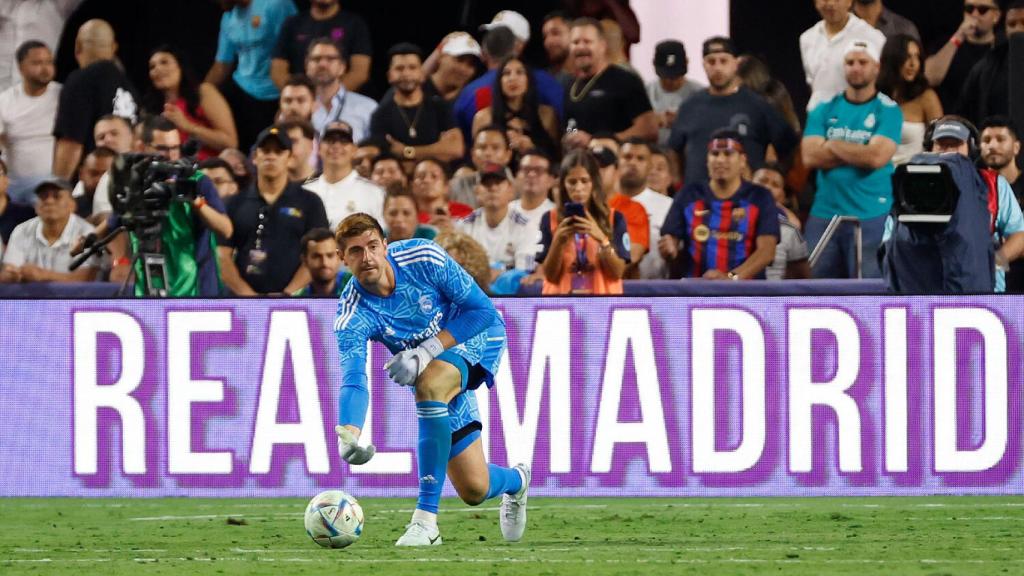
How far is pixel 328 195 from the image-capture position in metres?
13.2

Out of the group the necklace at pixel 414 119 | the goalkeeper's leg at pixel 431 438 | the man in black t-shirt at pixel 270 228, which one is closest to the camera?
the goalkeeper's leg at pixel 431 438

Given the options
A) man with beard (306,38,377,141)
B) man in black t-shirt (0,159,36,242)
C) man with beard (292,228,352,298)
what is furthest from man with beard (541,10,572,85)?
man in black t-shirt (0,159,36,242)

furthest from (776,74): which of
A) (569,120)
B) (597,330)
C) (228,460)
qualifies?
(228,460)

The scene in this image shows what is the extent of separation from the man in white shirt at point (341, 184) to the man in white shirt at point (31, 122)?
8.62ft

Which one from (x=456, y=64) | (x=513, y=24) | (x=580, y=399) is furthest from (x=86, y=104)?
(x=580, y=399)

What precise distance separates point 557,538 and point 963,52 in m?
6.22

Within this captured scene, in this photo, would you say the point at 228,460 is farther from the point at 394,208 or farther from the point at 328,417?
the point at 394,208

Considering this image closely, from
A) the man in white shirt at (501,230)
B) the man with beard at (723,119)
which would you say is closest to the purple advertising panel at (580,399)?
the man in white shirt at (501,230)

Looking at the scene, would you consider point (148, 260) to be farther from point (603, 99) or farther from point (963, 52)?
point (963, 52)

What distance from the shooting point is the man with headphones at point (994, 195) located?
11.5 m

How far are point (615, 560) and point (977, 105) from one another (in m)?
6.42

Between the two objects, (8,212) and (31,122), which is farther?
(31,122)

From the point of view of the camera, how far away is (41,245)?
13.5 m

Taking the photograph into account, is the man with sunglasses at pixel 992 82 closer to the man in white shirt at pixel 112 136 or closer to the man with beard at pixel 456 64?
the man with beard at pixel 456 64
